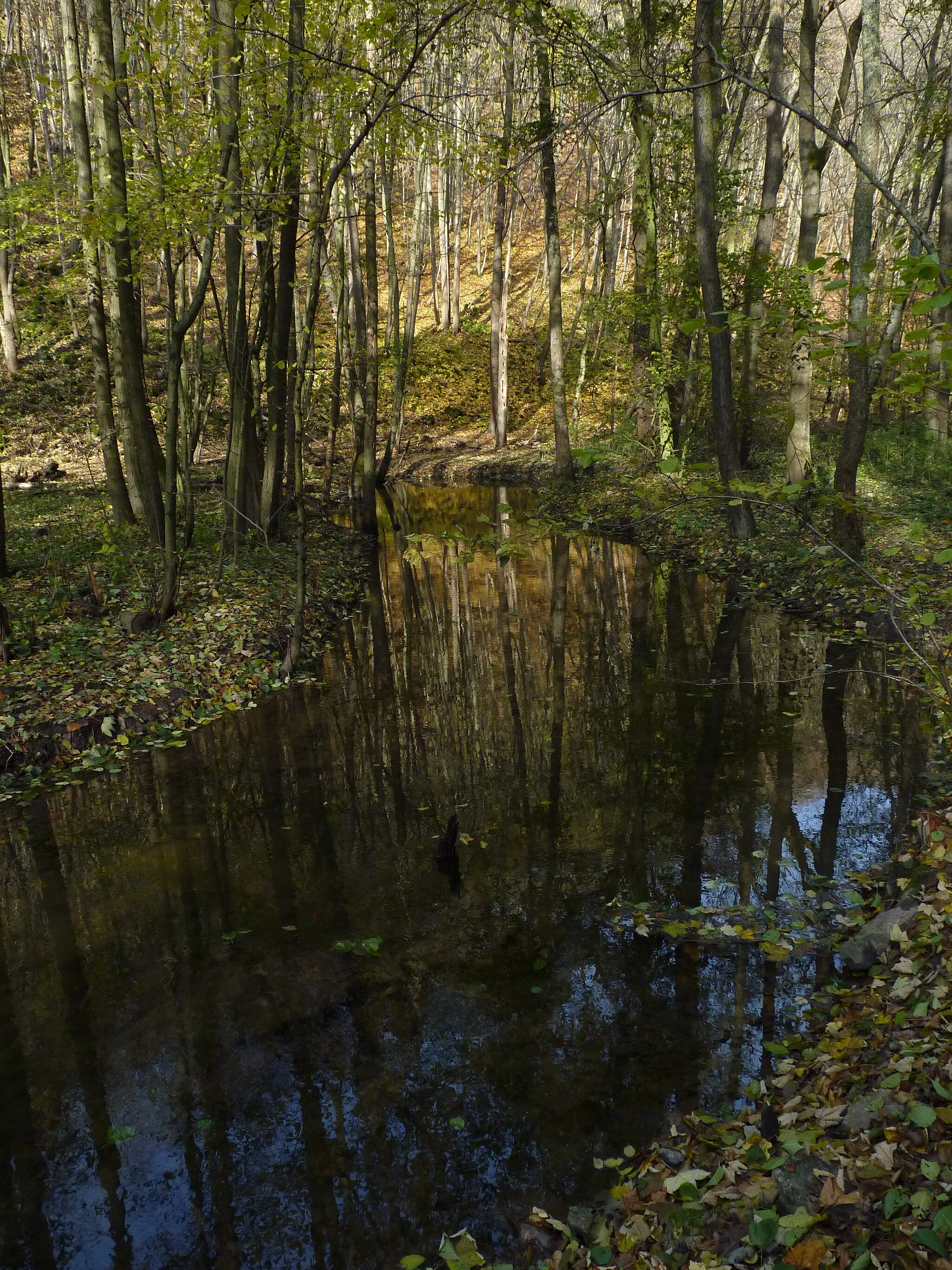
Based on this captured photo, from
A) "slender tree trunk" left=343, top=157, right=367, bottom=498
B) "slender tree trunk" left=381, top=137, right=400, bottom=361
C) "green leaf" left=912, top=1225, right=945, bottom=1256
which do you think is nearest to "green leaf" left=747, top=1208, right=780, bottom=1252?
"green leaf" left=912, top=1225, right=945, bottom=1256

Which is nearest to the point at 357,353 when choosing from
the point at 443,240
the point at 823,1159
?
the point at 823,1159

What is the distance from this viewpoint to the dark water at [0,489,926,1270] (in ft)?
12.4

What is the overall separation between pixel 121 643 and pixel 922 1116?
893cm

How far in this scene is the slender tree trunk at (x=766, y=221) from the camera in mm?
12883

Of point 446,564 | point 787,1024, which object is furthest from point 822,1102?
point 446,564

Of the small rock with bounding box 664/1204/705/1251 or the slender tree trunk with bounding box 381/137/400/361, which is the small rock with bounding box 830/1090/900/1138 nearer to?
the small rock with bounding box 664/1204/705/1251

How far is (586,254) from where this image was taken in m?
32.6

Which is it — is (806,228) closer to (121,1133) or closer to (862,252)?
→ (862,252)

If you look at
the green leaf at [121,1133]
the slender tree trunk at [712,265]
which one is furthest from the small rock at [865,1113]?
the slender tree trunk at [712,265]

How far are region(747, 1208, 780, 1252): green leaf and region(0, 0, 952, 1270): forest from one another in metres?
0.01

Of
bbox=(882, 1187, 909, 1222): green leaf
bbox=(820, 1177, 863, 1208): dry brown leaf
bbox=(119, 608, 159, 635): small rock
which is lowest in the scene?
bbox=(820, 1177, 863, 1208): dry brown leaf

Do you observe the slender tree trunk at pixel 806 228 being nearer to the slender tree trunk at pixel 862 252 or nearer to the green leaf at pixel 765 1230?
the slender tree trunk at pixel 862 252

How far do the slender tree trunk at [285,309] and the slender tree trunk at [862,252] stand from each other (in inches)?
265

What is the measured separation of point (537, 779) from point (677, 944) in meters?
2.64
